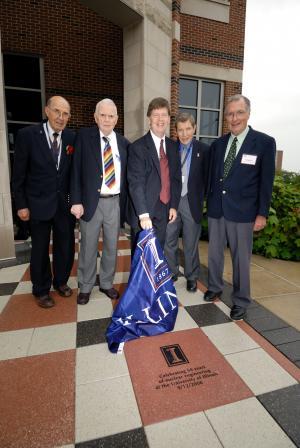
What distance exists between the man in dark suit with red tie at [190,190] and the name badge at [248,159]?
1.74 feet

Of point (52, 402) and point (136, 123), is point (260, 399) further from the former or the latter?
point (136, 123)

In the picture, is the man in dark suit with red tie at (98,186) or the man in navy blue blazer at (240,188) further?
the man in dark suit with red tie at (98,186)

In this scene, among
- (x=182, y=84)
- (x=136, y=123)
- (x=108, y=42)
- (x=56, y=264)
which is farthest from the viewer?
(x=182, y=84)

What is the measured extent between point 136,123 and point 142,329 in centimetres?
459

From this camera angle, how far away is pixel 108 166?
254 centimetres

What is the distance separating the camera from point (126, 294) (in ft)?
7.00

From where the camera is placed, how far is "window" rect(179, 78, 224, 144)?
7961mm

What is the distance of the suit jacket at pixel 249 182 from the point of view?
7.52ft

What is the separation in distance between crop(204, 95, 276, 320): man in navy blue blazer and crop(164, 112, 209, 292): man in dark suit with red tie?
0.57ft

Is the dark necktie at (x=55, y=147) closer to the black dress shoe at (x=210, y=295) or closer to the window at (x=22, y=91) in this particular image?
the black dress shoe at (x=210, y=295)

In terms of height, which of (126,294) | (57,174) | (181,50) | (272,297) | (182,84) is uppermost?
(181,50)

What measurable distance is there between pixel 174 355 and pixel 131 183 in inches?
53.4

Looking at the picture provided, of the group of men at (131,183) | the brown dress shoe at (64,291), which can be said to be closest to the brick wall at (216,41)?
the group of men at (131,183)

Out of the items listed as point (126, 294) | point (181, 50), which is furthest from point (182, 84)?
point (126, 294)
